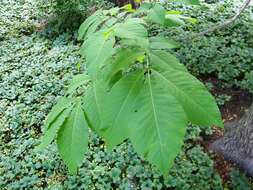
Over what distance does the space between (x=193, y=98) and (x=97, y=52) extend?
31 cm

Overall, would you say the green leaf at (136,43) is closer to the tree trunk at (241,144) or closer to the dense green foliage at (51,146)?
the dense green foliage at (51,146)

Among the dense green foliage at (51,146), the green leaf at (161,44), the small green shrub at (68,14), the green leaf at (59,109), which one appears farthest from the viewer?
the small green shrub at (68,14)

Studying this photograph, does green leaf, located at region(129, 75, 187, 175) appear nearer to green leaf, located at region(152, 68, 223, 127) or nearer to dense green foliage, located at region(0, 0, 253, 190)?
green leaf, located at region(152, 68, 223, 127)

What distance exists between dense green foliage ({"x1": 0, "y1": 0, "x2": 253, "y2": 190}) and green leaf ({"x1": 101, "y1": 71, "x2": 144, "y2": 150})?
1.42m

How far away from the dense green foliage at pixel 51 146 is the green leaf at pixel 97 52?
124 centimetres

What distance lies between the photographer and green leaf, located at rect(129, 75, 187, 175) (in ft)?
2.54

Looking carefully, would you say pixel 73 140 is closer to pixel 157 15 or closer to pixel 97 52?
pixel 97 52

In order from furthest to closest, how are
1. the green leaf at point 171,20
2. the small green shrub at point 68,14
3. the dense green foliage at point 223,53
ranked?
1. the small green shrub at point 68,14
2. the dense green foliage at point 223,53
3. the green leaf at point 171,20

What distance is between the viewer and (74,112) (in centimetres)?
103

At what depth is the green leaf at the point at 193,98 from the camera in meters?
0.87

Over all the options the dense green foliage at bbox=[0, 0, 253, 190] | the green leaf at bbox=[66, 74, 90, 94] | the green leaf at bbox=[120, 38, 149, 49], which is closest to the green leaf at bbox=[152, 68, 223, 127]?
the green leaf at bbox=[120, 38, 149, 49]

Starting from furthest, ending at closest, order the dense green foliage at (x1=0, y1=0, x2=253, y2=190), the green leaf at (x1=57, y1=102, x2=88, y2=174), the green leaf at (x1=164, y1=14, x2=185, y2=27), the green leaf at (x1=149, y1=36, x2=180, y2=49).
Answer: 1. the dense green foliage at (x1=0, y1=0, x2=253, y2=190)
2. the green leaf at (x1=164, y1=14, x2=185, y2=27)
3. the green leaf at (x1=149, y1=36, x2=180, y2=49)
4. the green leaf at (x1=57, y1=102, x2=88, y2=174)

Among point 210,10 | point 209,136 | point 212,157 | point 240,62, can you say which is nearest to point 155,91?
point 212,157

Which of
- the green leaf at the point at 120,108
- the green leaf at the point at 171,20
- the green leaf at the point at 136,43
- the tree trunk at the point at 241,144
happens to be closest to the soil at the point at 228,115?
Answer: the tree trunk at the point at 241,144
